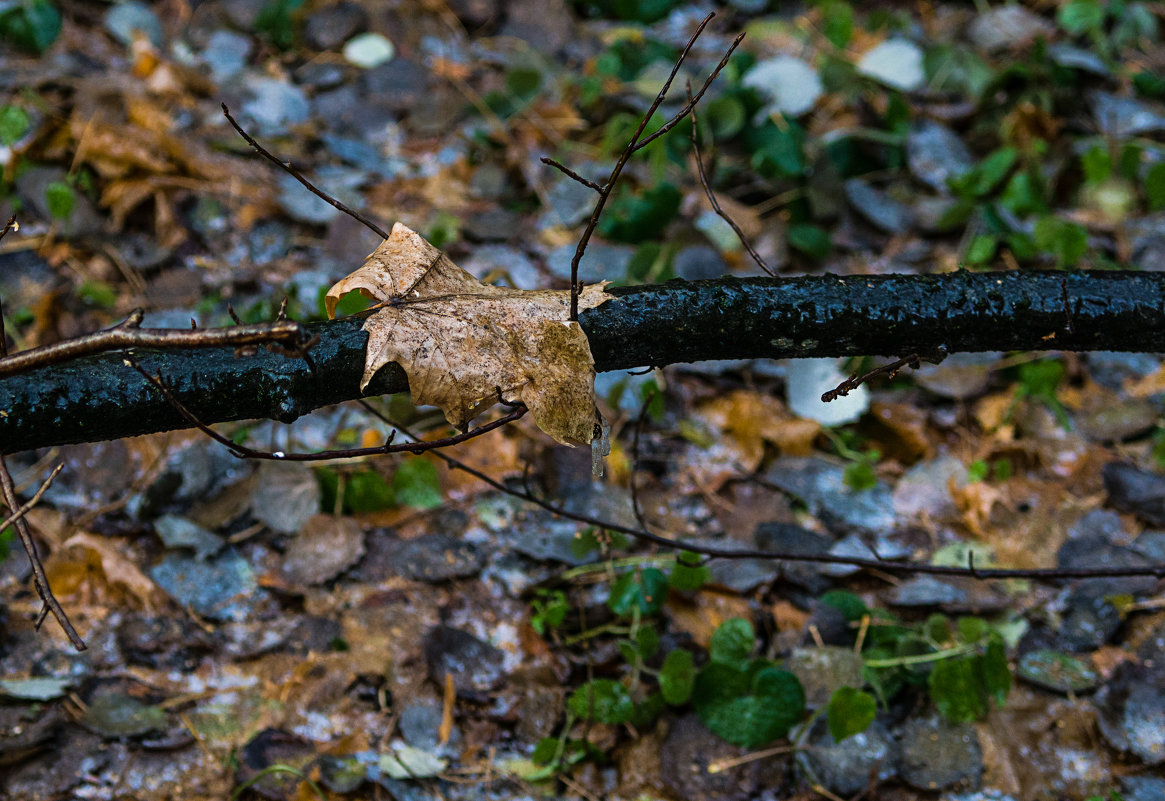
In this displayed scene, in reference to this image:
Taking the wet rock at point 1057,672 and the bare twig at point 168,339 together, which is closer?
the bare twig at point 168,339

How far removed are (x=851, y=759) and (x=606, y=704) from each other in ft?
1.23

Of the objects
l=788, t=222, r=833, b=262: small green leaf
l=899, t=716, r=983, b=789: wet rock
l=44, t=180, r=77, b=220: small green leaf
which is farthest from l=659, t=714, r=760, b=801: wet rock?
l=44, t=180, r=77, b=220: small green leaf

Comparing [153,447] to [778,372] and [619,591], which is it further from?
[778,372]

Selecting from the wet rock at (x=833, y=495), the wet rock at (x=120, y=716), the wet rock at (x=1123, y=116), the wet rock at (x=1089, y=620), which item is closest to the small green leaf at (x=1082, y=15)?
the wet rock at (x=1123, y=116)

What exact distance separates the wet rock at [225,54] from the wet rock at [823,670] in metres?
2.27

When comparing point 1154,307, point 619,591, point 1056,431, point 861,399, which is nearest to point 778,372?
point 861,399

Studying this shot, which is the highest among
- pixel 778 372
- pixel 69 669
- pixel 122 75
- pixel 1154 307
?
pixel 1154 307

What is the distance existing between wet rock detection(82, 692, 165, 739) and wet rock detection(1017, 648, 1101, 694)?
1.36 metres

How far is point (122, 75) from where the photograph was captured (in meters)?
2.54

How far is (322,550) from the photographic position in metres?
1.60

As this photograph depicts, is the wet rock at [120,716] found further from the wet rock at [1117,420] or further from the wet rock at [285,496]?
the wet rock at [1117,420]

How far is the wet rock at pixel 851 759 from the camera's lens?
1330 millimetres

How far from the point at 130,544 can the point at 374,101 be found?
1.59 m

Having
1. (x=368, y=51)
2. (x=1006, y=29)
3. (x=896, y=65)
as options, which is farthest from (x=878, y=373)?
(x=1006, y=29)
